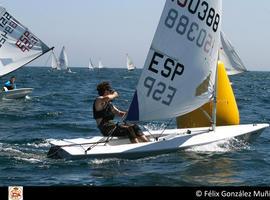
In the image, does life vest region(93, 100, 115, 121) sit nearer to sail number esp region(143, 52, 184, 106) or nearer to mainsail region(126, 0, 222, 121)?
mainsail region(126, 0, 222, 121)

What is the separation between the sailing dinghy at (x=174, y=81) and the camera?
999cm

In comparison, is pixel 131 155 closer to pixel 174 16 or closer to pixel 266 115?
pixel 174 16

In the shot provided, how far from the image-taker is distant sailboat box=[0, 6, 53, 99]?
21500 millimetres

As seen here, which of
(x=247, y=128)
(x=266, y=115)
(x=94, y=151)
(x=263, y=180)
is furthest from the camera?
(x=266, y=115)

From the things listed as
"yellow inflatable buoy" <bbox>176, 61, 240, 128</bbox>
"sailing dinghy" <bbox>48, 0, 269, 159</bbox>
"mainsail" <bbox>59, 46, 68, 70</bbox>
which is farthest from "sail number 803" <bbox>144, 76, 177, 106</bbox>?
"mainsail" <bbox>59, 46, 68, 70</bbox>

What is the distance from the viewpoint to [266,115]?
63.1ft

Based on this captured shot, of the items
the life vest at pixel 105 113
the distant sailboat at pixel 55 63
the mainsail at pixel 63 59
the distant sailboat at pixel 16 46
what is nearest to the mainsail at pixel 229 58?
the life vest at pixel 105 113

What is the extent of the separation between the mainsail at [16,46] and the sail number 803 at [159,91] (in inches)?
489

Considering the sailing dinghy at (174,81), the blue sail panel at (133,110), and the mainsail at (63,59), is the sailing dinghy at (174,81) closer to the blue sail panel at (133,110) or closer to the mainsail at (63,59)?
the blue sail panel at (133,110)

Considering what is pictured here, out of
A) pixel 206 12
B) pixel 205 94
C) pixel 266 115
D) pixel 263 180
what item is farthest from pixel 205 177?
pixel 266 115

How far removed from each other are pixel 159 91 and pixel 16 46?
42.2 feet

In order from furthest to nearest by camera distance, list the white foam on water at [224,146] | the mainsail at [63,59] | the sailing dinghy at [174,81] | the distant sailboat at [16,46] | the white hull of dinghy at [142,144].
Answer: the mainsail at [63,59], the distant sailboat at [16,46], the white foam on water at [224,146], the sailing dinghy at [174,81], the white hull of dinghy at [142,144]

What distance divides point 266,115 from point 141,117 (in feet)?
33.1
